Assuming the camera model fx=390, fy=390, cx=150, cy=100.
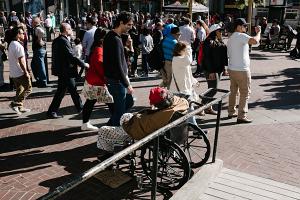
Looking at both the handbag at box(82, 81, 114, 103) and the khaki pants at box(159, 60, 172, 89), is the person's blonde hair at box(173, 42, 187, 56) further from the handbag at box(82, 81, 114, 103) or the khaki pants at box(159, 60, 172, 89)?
the khaki pants at box(159, 60, 172, 89)

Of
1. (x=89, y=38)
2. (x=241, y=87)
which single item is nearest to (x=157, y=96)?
(x=241, y=87)

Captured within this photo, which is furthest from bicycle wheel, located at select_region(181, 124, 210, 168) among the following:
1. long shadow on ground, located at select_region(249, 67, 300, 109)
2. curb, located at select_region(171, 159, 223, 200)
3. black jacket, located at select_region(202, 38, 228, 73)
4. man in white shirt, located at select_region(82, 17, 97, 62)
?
man in white shirt, located at select_region(82, 17, 97, 62)

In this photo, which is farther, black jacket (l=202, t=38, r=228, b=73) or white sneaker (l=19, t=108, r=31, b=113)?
white sneaker (l=19, t=108, r=31, b=113)

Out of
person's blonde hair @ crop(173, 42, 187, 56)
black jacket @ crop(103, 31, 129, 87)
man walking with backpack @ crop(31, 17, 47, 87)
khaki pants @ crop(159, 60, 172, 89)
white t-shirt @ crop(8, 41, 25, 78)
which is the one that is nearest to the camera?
black jacket @ crop(103, 31, 129, 87)

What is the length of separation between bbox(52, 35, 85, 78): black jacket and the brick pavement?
976 mm

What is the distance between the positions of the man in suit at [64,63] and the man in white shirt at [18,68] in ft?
2.36

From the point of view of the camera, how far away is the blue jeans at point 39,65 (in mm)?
10281

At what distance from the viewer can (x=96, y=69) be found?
6496 mm

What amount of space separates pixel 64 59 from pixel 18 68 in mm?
1129

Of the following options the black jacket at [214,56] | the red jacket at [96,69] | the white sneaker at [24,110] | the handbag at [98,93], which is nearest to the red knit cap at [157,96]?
the handbag at [98,93]

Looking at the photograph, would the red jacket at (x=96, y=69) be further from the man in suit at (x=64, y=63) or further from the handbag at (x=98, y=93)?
the man in suit at (x=64, y=63)

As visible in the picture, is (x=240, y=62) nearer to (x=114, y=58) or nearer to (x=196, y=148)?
(x=196, y=148)

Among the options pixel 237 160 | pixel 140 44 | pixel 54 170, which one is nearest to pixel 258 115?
pixel 237 160

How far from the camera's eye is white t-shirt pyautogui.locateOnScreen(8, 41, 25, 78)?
304 inches
